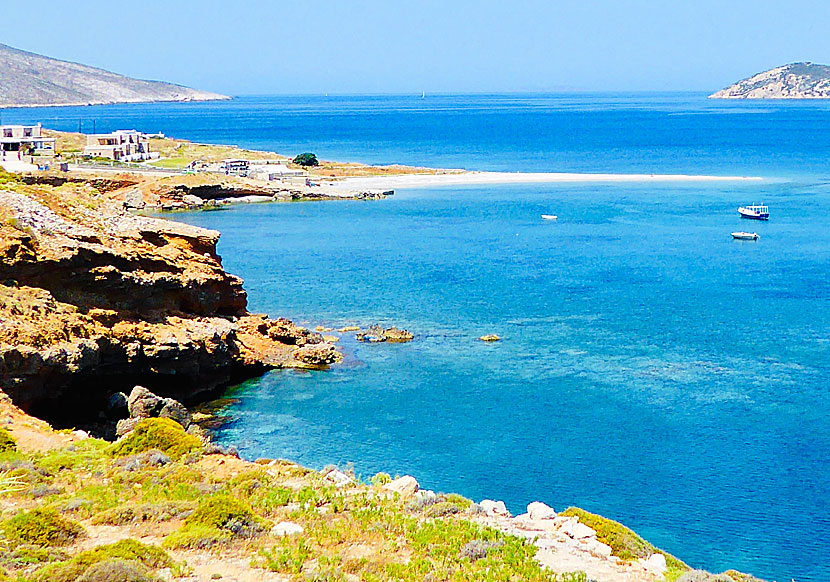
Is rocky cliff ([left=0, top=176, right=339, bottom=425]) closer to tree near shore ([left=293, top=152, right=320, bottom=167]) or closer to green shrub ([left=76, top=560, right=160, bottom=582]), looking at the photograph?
green shrub ([left=76, top=560, right=160, bottom=582])

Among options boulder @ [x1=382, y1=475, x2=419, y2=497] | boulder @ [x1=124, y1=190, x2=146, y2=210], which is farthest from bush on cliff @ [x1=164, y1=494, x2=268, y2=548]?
boulder @ [x1=124, y1=190, x2=146, y2=210]

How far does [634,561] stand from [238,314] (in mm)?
28687

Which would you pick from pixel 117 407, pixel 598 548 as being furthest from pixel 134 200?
pixel 598 548

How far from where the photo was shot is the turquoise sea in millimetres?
29594

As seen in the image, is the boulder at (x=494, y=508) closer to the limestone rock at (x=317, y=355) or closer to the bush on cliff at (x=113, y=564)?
the bush on cliff at (x=113, y=564)

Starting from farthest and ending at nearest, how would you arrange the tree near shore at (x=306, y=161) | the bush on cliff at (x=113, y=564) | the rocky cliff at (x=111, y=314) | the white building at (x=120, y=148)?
1. the tree near shore at (x=306, y=161)
2. the white building at (x=120, y=148)
3. the rocky cliff at (x=111, y=314)
4. the bush on cliff at (x=113, y=564)

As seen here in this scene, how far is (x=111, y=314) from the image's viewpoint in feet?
119

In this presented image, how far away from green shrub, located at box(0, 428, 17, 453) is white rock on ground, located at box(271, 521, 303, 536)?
835cm

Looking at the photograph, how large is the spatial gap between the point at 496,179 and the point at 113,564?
374 feet

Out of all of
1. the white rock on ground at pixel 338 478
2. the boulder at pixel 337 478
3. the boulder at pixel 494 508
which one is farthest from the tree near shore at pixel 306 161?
the boulder at pixel 494 508

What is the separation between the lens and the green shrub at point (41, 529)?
17.4m

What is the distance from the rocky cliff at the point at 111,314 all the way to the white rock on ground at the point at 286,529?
14.8 m

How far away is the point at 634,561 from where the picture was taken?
18.7 m

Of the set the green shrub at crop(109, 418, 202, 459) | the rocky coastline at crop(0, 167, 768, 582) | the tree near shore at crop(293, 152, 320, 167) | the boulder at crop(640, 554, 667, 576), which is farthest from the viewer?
the tree near shore at crop(293, 152, 320, 167)
